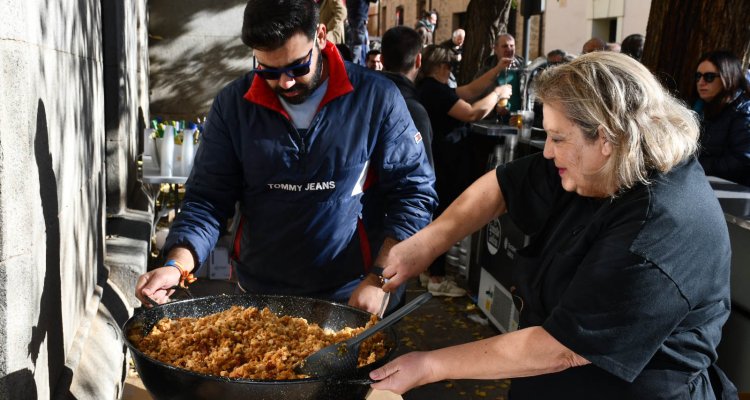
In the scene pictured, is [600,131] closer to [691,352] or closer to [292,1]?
[691,352]

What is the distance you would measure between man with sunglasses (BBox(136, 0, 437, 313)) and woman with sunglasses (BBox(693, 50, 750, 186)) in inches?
159

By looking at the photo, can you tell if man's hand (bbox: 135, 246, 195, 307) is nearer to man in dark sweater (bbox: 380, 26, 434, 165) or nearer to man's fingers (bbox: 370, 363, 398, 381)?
man's fingers (bbox: 370, 363, 398, 381)

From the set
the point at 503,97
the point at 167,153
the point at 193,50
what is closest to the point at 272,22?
the point at 167,153

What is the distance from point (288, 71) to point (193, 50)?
8.16m

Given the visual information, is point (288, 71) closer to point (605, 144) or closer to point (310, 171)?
point (310, 171)

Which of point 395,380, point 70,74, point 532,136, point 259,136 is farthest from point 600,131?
point 532,136

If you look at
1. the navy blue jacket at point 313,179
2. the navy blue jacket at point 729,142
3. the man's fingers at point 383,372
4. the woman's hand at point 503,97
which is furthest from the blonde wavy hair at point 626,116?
the woman's hand at point 503,97

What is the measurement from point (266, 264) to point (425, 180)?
69cm

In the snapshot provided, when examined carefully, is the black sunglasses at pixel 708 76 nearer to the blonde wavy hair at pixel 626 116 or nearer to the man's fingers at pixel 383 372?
the blonde wavy hair at pixel 626 116

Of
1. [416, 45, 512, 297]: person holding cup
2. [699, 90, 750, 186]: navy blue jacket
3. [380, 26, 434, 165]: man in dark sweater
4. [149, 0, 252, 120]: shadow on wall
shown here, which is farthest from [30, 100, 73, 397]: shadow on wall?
[149, 0, 252, 120]: shadow on wall

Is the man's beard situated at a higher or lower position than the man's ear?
lower

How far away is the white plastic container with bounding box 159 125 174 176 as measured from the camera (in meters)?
6.91

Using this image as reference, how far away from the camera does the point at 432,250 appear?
2684mm

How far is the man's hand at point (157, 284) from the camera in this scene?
8.14 feet
